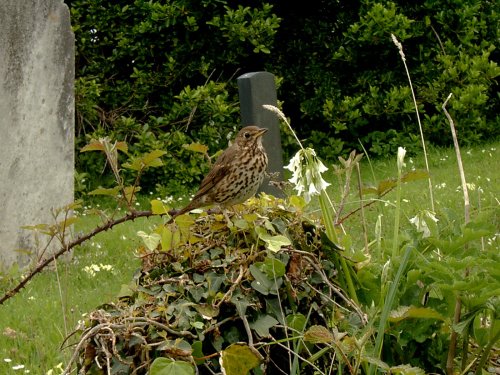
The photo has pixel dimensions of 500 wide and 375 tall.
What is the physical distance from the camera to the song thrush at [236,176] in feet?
11.0

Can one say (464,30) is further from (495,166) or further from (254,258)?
(254,258)

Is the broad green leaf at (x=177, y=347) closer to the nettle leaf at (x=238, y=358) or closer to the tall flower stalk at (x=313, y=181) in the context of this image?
the nettle leaf at (x=238, y=358)

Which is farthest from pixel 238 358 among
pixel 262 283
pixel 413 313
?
pixel 413 313

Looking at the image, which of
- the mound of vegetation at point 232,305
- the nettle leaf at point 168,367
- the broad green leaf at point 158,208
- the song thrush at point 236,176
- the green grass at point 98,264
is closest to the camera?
the nettle leaf at point 168,367

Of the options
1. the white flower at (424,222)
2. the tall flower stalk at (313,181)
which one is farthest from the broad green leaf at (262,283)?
the white flower at (424,222)

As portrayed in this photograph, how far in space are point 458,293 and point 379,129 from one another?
28.9 ft

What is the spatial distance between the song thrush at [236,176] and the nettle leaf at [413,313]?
1077 millimetres

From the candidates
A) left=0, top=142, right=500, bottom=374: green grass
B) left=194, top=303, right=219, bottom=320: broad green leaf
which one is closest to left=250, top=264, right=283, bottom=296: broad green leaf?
left=194, top=303, right=219, bottom=320: broad green leaf

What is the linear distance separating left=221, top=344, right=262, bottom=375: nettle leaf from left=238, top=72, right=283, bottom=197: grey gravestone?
379cm

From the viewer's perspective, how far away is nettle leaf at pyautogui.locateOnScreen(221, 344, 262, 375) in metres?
2.11

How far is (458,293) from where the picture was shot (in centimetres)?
228

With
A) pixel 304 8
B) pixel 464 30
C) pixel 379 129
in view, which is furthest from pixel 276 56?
pixel 464 30

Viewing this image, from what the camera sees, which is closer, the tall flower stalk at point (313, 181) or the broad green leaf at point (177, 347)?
the broad green leaf at point (177, 347)

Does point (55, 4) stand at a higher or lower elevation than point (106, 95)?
higher
